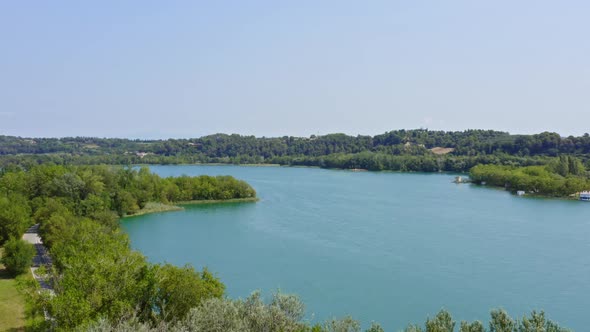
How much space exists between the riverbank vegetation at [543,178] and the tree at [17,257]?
155ft

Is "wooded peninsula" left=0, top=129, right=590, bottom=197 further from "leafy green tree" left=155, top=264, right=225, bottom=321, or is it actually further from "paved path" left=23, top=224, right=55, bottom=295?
"leafy green tree" left=155, top=264, right=225, bottom=321

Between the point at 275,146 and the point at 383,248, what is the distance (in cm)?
8819

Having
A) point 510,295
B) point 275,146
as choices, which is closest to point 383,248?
point 510,295

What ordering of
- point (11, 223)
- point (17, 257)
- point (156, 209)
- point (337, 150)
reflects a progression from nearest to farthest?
point (17, 257), point (11, 223), point (156, 209), point (337, 150)

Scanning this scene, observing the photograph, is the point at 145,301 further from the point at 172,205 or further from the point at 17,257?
the point at 172,205

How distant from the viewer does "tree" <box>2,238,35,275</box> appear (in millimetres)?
17938

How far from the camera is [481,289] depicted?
1995 cm

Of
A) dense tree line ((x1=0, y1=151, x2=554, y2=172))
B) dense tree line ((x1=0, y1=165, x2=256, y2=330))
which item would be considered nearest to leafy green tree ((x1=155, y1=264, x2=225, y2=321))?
dense tree line ((x1=0, y1=165, x2=256, y2=330))

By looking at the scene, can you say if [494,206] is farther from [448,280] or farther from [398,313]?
[398,313]

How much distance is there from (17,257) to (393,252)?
17188mm

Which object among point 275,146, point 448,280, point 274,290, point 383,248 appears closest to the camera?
point 274,290

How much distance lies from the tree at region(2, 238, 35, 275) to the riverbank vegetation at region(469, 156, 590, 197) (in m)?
47.1

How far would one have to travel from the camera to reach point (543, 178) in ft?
168

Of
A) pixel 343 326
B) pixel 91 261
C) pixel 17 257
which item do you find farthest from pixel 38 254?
pixel 343 326
